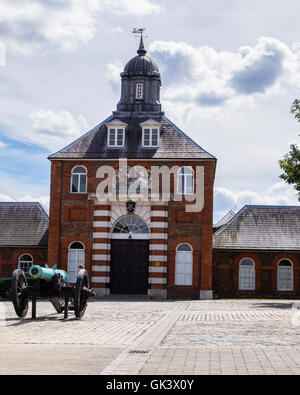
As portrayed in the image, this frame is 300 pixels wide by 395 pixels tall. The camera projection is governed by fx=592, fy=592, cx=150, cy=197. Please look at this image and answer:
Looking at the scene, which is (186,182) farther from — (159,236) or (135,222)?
(135,222)

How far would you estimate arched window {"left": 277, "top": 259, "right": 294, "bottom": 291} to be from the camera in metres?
33.4

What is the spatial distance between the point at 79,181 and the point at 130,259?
502 centimetres

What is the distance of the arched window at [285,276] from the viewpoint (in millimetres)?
33438

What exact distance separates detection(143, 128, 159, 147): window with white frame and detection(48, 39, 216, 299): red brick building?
184 mm

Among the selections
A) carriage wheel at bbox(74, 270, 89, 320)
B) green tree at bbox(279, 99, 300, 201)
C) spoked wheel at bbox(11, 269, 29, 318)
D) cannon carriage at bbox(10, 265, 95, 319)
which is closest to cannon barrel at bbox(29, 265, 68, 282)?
cannon carriage at bbox(10, 265, 95, 319)

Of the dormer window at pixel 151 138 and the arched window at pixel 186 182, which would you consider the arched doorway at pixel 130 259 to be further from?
the dormer window at pixel 151 138

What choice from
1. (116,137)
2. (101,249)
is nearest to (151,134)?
(116,137)

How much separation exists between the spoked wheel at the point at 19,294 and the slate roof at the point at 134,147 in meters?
16.0

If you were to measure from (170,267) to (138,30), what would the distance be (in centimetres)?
1562

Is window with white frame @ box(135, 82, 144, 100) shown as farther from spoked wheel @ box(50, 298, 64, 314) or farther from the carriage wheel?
the carriage wheel
